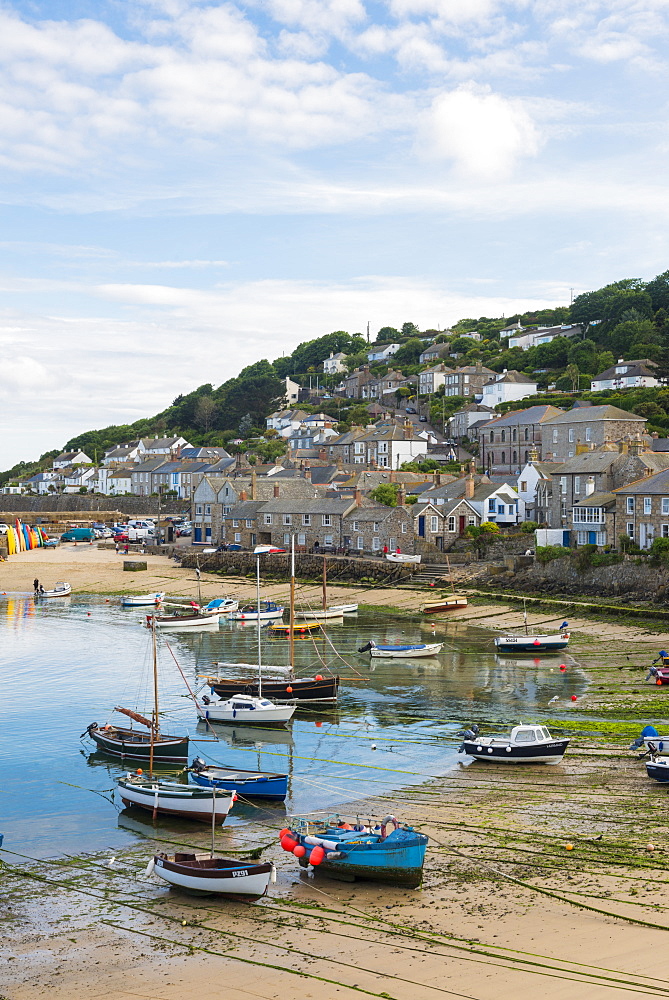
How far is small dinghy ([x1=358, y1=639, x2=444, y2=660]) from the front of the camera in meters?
44.1

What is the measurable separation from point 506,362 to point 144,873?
407 ft

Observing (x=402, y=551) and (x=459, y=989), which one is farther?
(x=402, y=551)

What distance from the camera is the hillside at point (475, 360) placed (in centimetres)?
11731

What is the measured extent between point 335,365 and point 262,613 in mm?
134531

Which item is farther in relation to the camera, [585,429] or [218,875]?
[585,429]

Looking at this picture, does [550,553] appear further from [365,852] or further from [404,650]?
[365,852]

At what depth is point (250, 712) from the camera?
3269 cm

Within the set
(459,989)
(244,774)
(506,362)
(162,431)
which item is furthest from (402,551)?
(162,431)

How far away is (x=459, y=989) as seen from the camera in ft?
47.3

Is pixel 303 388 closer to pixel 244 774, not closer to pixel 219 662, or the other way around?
pixel 219 662

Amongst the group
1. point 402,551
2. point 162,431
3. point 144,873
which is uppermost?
point 162,431

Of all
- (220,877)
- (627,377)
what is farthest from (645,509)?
(627,377)

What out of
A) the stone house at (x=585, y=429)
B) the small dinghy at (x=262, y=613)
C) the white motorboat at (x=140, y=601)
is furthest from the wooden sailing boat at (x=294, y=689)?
the stone house at (x=585, y=429)

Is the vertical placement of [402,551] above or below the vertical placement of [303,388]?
below
